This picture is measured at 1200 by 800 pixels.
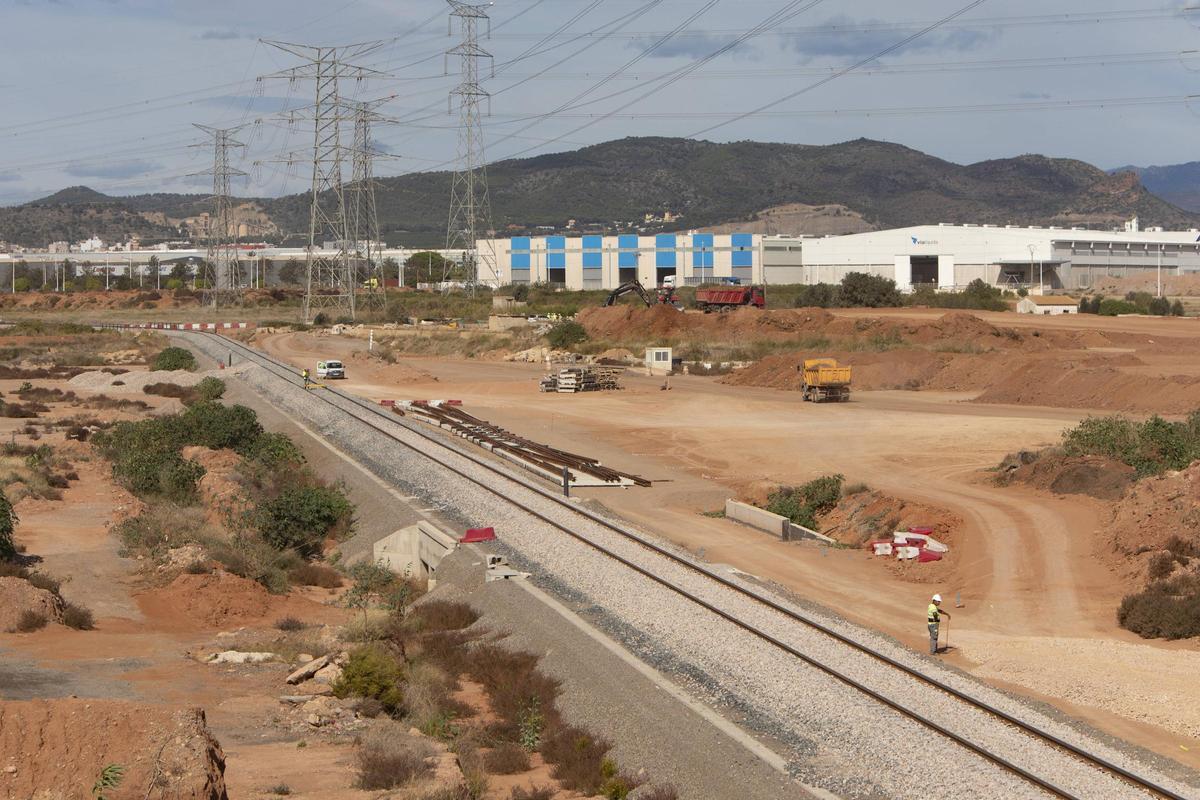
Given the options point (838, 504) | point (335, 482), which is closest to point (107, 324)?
point (335, 482)

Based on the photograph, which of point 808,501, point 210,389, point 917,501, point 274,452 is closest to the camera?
point 917,501

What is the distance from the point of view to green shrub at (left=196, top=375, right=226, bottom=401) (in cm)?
6153

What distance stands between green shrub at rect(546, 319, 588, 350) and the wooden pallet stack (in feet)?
67.1

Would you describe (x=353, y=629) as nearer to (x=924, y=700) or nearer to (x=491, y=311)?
(x=924, y=700)

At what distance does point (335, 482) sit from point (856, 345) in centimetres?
4566

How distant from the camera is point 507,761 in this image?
49.4ft

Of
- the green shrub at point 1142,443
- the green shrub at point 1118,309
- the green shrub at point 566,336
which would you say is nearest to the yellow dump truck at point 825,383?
the green shrub at point 1142,443

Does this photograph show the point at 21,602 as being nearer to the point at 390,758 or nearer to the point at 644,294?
the point at 390,758

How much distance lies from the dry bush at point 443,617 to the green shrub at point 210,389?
4074 cm

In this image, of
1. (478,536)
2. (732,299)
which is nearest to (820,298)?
(732,299)

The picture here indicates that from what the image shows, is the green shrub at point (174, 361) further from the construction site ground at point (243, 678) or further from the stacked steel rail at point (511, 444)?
the construction site ground at point (243, 678)

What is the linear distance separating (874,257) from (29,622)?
125 meters

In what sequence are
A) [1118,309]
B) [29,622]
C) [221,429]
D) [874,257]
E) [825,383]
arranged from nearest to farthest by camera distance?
[29,622] < [221,429] < [825,383] < [1118,309] < [874,257]

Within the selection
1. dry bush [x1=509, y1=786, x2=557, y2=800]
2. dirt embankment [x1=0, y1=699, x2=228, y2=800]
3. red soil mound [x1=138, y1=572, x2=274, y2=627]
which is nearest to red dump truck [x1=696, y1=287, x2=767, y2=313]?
red soil mound [x1=138, y1=572, x2=274, y2=627]
